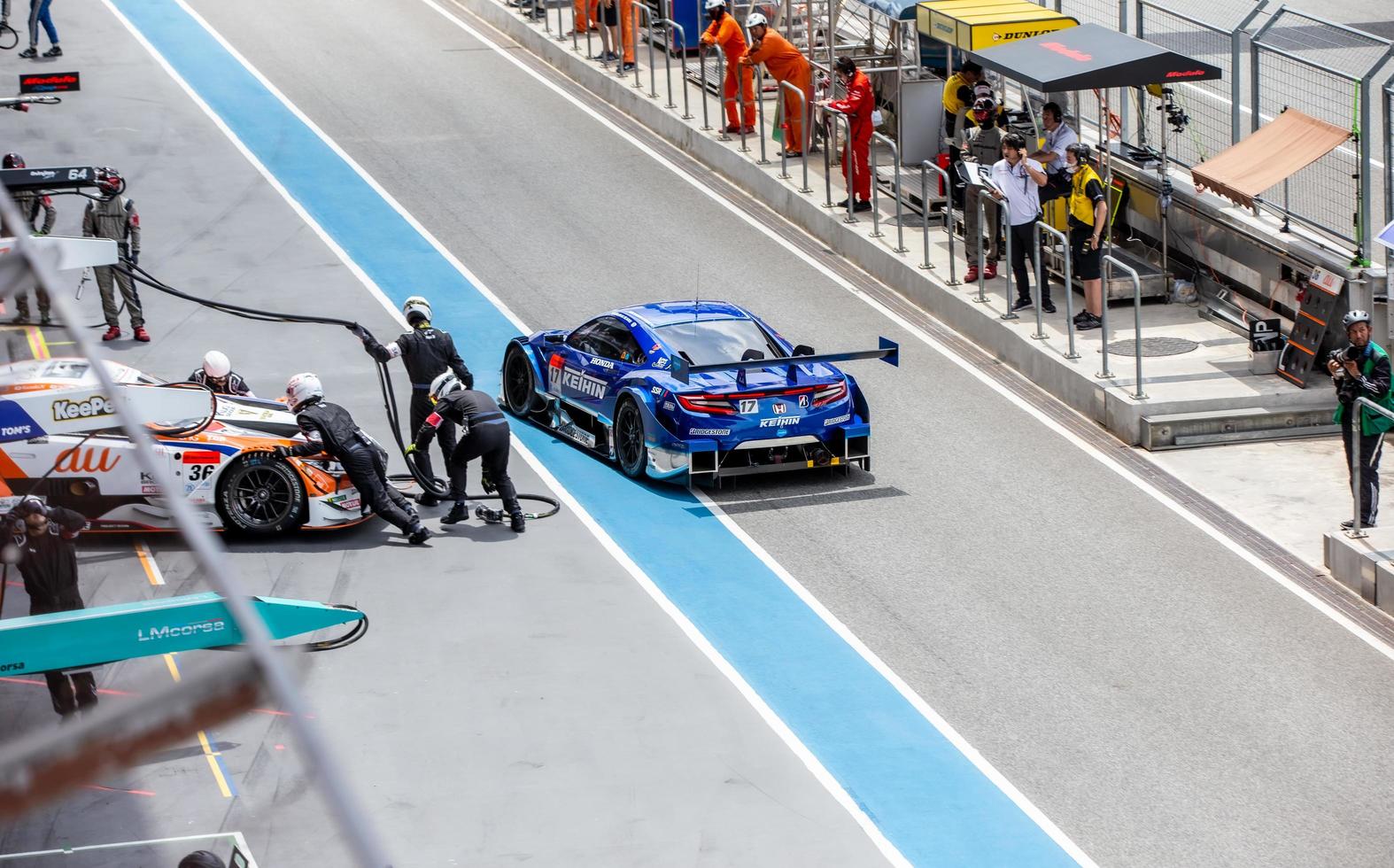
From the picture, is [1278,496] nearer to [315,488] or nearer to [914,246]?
[914,246]

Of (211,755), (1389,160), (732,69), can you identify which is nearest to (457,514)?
(1389,160)

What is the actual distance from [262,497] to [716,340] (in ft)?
14.1

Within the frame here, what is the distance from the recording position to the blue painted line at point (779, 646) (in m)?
10.0

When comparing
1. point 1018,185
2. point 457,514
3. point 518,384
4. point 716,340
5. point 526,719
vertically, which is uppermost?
point 1018,185

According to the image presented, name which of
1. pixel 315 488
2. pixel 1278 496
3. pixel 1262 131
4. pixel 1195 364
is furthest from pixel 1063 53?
pixel 315 488

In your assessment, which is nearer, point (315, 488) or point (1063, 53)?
point (315, 488)

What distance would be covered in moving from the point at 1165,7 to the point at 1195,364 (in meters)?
5.17

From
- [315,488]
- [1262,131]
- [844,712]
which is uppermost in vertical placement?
[1262,131]

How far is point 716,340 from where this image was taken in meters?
15.4

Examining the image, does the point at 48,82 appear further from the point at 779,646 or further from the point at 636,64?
the point at 779,646

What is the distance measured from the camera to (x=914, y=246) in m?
21.1

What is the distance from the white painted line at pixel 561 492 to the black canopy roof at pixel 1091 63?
6.15 meters

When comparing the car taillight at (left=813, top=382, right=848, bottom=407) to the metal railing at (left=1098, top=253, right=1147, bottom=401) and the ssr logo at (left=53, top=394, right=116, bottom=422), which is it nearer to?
the metal railing at (left=1098, top=253, right=1147, bottom=401)

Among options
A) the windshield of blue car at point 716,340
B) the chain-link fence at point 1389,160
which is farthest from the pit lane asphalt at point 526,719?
the chain-link fence at point 1389,160
